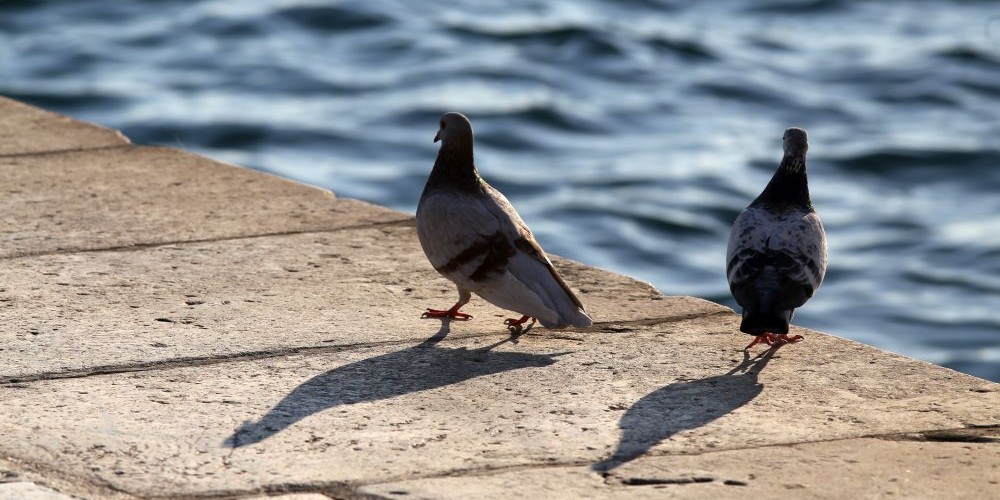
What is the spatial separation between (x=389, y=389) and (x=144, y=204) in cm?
261

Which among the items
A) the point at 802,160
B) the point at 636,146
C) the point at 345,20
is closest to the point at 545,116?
the point at 636,146

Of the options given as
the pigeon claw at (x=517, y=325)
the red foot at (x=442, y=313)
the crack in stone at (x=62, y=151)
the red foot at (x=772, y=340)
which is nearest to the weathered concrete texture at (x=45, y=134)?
the crack in stone at (x=62, y=151)

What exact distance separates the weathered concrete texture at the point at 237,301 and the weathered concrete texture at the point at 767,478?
1.28m

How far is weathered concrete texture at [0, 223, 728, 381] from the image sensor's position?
5156 mm

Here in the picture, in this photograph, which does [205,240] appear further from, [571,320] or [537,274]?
[571,320]

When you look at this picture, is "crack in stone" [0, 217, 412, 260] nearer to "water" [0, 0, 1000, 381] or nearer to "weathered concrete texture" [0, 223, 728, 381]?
"weathered concrete texture" [0, 223, 728, 381]

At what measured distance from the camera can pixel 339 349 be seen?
5219 millimetres

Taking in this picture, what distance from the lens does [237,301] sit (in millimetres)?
5703

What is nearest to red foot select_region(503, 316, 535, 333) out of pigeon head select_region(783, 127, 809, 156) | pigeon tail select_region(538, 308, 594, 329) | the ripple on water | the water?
pigeon tail select_region(538, 308, 594, 329)

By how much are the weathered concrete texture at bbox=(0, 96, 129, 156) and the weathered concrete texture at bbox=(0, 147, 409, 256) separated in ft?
0.57

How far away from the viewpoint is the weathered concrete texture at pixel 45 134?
320 inches

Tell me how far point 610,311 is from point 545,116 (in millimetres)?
12850

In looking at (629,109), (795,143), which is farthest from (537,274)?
(629,109)

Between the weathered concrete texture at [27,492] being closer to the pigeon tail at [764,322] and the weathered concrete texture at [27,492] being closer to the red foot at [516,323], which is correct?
the red foot at [516,323]
